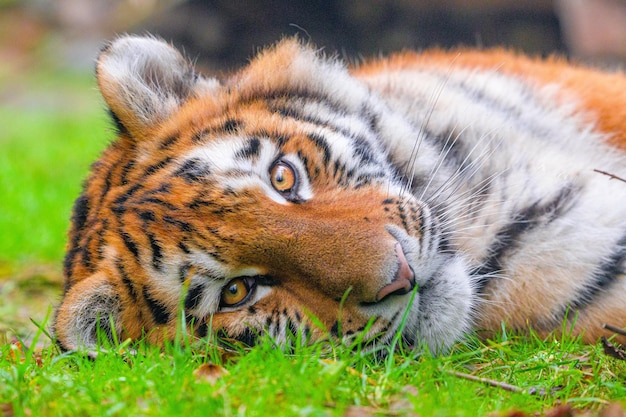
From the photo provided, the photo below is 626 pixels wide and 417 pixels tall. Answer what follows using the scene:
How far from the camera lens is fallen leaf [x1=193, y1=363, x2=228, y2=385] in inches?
109

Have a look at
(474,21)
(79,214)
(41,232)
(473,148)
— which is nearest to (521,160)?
(473,148)

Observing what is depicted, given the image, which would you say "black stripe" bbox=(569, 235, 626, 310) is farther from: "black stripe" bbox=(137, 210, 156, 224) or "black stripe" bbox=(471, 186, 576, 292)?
"black stripe" bbox=(137, 210, 156, 224)

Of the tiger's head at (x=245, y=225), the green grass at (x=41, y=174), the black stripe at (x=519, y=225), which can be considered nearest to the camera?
the tiger's head at (x=245, y=225)

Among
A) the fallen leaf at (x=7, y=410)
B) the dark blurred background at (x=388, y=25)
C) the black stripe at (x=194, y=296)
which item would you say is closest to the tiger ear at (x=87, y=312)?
the black stripe at (x=194, y=296)

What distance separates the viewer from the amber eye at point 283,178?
3.28m

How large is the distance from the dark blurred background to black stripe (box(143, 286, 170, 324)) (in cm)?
625

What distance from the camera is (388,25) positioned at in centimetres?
1119

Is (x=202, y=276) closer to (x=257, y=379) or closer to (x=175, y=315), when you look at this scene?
(x=175, y=315)

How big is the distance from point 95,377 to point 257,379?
636 millimetres

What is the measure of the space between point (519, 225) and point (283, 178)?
121 cm

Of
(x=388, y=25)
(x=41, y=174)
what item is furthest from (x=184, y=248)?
(x=388, y=25)

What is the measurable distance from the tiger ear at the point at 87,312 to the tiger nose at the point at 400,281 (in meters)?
1.20

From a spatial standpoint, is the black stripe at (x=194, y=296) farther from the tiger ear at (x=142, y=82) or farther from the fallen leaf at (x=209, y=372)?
the tiger ear at (x=142, y=82)

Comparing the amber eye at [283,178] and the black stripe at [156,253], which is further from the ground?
the amber eye at [283,178]
